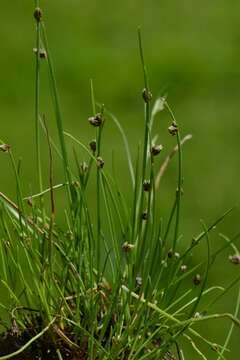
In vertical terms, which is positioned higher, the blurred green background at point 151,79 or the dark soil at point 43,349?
the dark soil at point 43,349

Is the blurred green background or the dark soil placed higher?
the dark soil

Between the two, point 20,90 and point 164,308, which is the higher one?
point 164,308

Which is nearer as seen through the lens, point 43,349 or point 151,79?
point 43,349

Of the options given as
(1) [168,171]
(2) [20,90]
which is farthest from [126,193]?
(2) [20,90]

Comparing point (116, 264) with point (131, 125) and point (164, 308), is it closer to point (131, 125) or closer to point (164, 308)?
point (164, 308)

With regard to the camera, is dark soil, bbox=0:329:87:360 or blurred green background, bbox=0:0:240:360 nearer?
dark soil, bbox=0:329:87:360

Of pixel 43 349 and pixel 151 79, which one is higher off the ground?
pixel 43 349

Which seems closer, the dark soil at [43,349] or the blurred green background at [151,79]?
the dark soil at [43,349]

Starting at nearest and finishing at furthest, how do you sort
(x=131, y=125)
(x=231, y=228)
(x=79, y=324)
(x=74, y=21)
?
1. (x=79, y=324)
2. (x=231, y=228)
3. (x=131, y=125)
4. (x=74, y=21)
